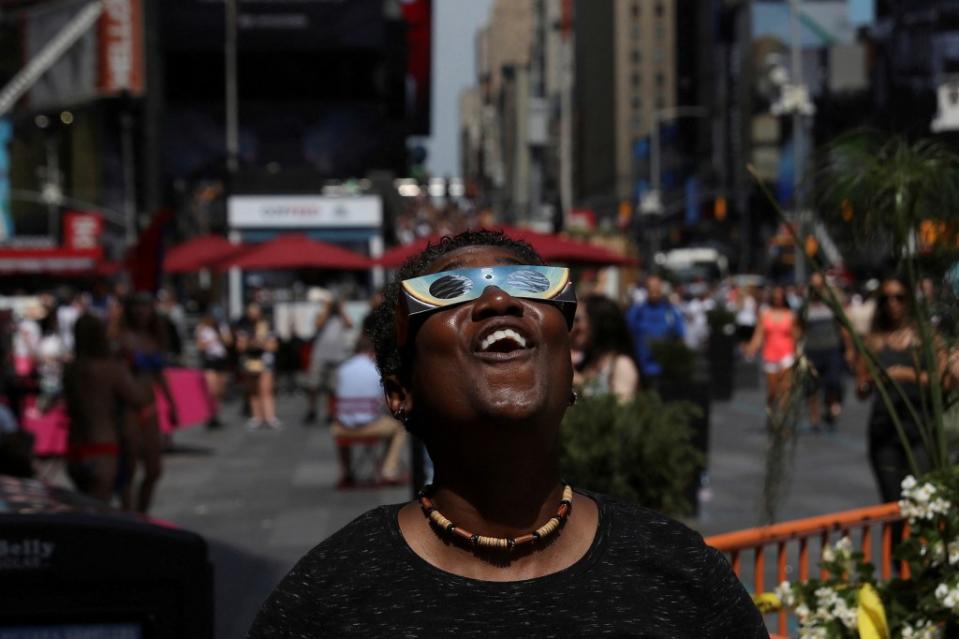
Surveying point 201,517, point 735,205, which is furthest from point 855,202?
point 735,205

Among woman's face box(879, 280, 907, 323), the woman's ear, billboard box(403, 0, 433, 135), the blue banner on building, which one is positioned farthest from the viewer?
billboard box(403, 0, 433, 135)

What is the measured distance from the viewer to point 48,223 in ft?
265

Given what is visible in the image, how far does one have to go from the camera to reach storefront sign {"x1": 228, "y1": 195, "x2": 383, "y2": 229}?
1385 inches

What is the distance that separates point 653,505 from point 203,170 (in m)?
85.5

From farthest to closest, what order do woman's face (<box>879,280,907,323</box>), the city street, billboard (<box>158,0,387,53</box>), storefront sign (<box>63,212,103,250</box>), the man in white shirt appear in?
billboard (<box>158,0,387,53</box>), storefront sign (<box>63,212,103,250</box>), the man in white shirt, the city street, woman's face (<box>879,280,907,323</box>)

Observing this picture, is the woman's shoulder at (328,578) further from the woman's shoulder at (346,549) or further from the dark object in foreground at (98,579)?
the dark object in foreground at (98,579)

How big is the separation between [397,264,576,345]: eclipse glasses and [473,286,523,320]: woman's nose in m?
0.02

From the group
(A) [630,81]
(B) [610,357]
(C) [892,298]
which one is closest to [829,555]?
(C) [892,298]

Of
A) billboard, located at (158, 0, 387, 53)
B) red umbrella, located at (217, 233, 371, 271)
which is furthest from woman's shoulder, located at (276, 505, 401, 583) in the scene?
billboard, located at (158, 0, 387, 53)

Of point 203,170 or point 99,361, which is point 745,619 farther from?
point 203,170

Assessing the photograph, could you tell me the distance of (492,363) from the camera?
242cm

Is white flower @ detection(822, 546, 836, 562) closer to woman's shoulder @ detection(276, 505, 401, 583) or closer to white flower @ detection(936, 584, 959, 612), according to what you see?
white flower @ detection(936, 584, 959, 612)

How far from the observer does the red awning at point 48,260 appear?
6325cm

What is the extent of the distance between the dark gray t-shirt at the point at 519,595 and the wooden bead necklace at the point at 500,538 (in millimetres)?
56
